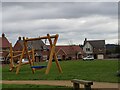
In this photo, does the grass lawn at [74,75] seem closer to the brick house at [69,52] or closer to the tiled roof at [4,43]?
the tiled roof at [4,43]

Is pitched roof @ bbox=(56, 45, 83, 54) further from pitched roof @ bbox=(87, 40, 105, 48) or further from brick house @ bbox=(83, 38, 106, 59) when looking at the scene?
pitched roof @ bbox=(87, 40, 105, 48)

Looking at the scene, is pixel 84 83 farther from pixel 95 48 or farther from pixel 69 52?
pixel 95 48

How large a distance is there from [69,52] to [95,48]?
13444 mm

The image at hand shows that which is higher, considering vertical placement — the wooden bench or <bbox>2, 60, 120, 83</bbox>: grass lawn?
the wooden bench

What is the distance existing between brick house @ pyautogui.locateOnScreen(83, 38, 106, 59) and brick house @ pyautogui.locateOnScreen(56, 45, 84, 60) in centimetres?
573

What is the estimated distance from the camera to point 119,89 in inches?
444

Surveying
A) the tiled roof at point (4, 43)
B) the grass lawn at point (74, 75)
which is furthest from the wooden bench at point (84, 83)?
the tiled roof at point (4, 43)

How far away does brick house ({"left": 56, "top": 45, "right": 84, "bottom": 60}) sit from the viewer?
335ft

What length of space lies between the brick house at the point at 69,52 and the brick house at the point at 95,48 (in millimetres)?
5734

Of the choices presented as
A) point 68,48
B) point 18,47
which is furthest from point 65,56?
point 18,47

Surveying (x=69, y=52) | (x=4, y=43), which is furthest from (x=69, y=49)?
(x=4, y=43)

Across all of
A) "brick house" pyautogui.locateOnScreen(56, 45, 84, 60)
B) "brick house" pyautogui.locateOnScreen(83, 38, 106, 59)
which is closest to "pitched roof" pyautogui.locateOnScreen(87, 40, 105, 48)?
"brick house" pyautogui.locateOnScreen(83, 38, 106, 59)

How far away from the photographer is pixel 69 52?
105938 millimetres

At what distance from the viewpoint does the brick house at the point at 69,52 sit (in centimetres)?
10206
